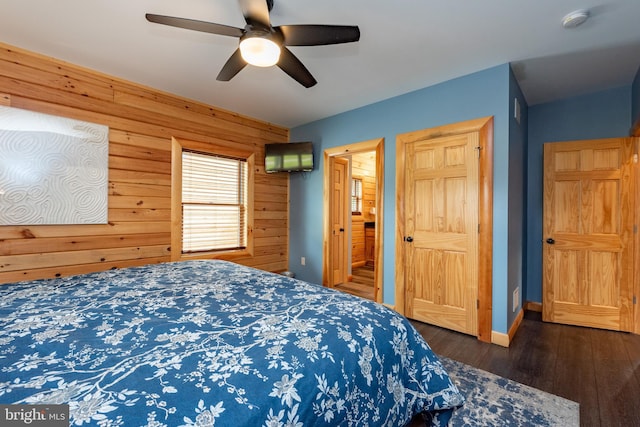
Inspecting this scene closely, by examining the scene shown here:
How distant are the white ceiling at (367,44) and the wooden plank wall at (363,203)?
115 inches

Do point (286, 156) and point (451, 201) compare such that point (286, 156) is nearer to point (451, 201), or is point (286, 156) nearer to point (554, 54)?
point (451, 201)

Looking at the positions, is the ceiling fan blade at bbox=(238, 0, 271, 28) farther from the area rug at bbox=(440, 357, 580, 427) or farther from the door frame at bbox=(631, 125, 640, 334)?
the door frame at bbox=(631, 125, 640, 334)

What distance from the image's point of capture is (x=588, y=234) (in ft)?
9.82

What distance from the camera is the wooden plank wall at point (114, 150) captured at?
2.38 m

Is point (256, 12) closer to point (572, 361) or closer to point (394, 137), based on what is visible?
point (394, 137)

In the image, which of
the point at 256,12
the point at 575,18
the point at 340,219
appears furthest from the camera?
the point at 340,219

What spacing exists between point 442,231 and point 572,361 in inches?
56.1

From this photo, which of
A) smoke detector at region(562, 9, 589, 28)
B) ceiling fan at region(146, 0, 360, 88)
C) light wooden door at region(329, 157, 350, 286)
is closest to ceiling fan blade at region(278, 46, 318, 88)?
ceiling fan at region(146, 0, 360, 88)

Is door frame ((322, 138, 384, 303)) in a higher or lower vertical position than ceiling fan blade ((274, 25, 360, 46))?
lower

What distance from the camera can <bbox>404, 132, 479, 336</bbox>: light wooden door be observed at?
274cm

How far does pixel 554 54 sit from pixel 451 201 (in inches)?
58.2

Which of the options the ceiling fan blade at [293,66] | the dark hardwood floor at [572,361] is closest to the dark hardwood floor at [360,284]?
the dark hardwood floor at [572,361]

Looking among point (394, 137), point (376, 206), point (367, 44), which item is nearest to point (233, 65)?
point (367, 44)

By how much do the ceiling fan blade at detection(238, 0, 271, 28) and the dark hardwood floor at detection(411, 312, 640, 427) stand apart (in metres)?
2.80
